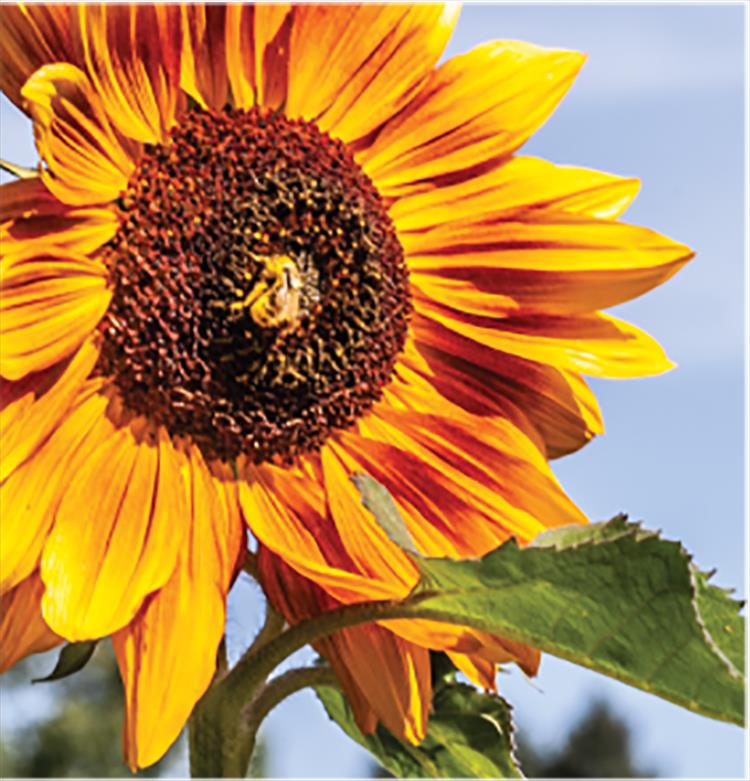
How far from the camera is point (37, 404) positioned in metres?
0.74

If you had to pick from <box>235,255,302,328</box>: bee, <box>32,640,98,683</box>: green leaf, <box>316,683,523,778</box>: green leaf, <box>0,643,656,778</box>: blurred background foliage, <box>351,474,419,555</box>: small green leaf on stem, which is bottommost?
<box>0,643,656,778</box>: blurred background foliage

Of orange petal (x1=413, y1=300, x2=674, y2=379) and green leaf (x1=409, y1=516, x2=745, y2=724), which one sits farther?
orange petal (x1=413, y1=300, x2=674, y2=379)

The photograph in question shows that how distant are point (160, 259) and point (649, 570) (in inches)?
11.1

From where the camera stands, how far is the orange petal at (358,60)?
782 mm

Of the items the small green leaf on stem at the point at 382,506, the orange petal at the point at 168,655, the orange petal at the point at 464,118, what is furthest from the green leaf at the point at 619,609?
the orange petal at the point at 464,118

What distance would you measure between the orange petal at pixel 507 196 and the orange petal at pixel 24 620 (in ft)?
0.87

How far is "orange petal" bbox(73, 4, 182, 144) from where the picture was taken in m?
0.74

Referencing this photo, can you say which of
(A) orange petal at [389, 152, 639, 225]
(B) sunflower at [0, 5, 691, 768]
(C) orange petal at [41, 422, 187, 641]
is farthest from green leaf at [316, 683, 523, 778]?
(A) orange petal at [389, 152, 639, 225]

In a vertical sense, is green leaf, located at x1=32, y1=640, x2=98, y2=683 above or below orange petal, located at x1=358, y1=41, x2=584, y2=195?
below

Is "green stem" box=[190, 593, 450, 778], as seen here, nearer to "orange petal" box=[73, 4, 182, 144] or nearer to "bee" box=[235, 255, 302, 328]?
"bee" box=[235, 255, 302, 328]

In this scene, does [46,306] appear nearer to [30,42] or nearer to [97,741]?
[30,42]

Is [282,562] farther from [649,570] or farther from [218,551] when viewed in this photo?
[649,570]

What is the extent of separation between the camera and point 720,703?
626mm

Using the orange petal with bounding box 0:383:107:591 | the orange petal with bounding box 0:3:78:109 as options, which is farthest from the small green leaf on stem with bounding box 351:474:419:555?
the orange petal with bounding box 0:3:78:109
